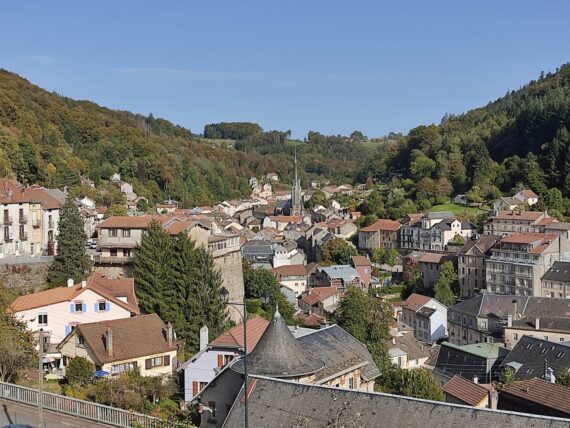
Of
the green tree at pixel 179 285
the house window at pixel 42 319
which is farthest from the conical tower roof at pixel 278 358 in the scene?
the green tree at pixel 179 285

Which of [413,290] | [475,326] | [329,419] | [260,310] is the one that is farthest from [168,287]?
[413,290]

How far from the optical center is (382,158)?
130500mm

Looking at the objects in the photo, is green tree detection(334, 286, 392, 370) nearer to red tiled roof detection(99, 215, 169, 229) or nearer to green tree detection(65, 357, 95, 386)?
red tiled roof detection(99, 215, 169, 229)

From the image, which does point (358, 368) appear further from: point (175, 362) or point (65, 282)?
point (65, 282)

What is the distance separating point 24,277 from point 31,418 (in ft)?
51.4

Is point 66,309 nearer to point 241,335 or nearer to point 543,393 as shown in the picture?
point 241,335

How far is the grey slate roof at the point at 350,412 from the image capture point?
1323 cm

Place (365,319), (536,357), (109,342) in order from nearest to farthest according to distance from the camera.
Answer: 1. (109,342)
2. (536,357)
3. (365,319)

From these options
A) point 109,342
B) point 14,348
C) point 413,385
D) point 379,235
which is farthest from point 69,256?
point 379,235

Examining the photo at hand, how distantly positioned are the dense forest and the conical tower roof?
4923 cm

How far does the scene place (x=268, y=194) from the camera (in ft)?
477

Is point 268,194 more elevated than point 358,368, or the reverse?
point 268,194

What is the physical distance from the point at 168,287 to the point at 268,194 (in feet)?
376

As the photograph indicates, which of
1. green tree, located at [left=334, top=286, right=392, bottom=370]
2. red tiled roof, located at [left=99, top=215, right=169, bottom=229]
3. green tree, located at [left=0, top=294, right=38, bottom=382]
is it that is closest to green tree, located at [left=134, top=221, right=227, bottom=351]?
red tiled roof, located at [left=99, top=215, right=169, bottom=229]
